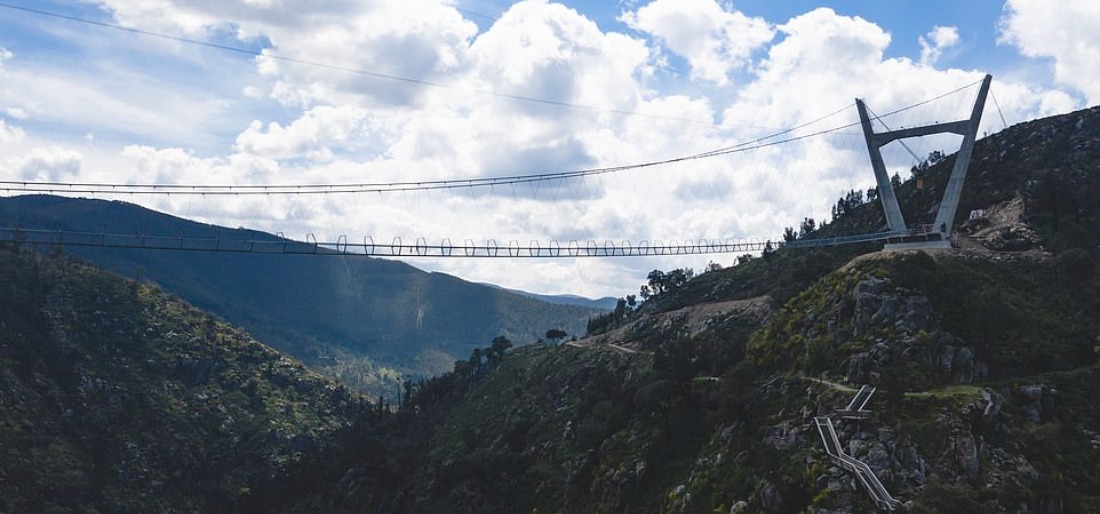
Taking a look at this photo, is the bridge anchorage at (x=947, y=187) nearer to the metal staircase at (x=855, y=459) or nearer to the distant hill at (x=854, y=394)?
the distant hill at (x=854, y=394)

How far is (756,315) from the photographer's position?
116 meters

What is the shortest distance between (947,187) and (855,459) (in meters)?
47.5

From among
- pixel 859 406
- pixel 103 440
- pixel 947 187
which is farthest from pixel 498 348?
pixel 859 406

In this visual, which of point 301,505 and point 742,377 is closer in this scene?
point 742,377

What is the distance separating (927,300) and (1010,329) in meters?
7.35

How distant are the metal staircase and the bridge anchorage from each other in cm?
3239

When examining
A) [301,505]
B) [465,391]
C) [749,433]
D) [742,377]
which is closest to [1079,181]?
[742,377]

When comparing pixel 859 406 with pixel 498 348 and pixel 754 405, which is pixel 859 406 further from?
pixel 498 348

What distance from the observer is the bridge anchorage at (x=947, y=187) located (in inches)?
3514

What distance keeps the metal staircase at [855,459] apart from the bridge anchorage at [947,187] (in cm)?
3239

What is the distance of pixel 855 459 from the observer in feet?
188

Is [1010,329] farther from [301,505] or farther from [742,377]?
[301,505]

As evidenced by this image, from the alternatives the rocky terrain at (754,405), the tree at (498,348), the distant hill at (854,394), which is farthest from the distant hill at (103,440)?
the tree at (498,348)

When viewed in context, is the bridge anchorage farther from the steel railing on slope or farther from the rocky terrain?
the steel railing on slope
